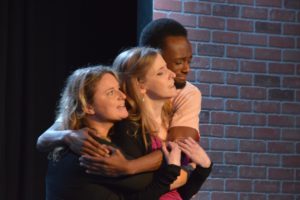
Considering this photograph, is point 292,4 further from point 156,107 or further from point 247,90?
point 156,107

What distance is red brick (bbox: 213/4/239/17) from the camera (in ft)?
11.7

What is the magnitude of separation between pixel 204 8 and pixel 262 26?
0.36 metres

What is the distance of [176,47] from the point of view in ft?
7.77

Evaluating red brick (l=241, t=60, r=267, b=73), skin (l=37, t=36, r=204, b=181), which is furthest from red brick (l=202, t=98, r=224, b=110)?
skin (l=37, t=36, r=204, b=181)

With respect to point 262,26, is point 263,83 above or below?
below

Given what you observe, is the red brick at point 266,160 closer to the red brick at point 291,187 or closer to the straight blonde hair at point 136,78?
the red brick at point 291,187

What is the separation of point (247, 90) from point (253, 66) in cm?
14

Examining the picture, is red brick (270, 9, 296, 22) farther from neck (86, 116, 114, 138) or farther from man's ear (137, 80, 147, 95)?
neck (86, 116, 114, 138)

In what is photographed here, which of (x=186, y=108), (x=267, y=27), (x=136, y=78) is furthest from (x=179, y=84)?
(x=267, y=27)

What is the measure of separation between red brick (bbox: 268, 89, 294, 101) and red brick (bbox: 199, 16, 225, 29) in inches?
18.4

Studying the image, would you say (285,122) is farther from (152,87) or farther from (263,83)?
(152,87)

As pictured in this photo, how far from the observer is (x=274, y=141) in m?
3.66

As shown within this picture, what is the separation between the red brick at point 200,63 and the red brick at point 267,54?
1.02 feet

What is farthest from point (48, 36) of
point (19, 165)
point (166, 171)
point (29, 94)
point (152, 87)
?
point (166, 171)
